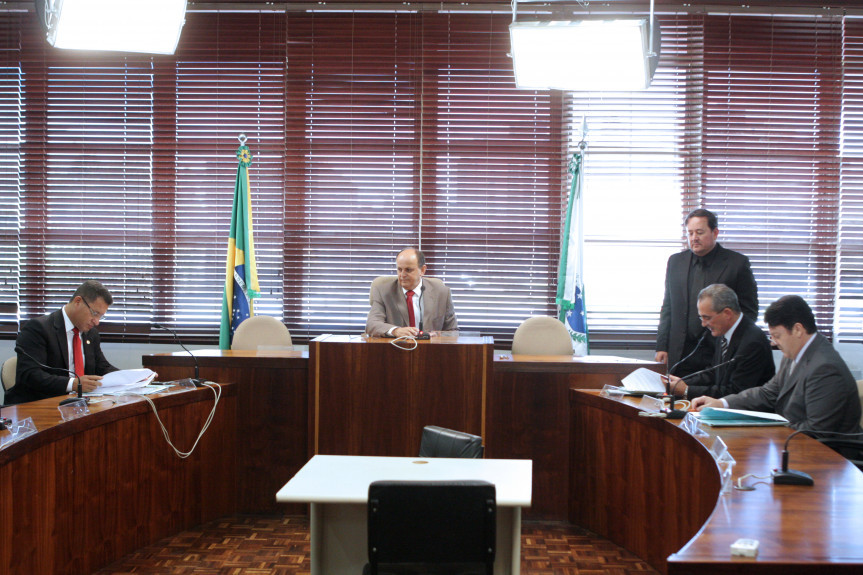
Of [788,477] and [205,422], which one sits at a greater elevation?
[788,477]

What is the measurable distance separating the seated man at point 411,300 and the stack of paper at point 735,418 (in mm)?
1979

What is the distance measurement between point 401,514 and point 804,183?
5444 millimetres

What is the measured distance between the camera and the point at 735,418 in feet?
10.5

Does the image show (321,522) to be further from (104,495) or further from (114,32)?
(114,32)

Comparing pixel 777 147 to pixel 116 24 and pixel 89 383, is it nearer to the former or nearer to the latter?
pixel 116 24

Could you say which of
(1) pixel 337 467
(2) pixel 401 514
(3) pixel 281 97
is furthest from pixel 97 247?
(2) pixel 401 514

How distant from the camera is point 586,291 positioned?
6.36 m

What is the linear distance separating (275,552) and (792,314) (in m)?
2.70

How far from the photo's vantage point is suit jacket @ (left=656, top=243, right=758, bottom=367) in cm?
474

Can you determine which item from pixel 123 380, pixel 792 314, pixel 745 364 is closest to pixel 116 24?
pixel 123 380

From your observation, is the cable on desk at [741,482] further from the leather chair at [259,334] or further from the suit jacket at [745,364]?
the leather chair at [259,334]

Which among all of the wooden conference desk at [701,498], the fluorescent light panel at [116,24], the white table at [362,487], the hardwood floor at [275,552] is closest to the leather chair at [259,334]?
the hardwood floor at [275,552]

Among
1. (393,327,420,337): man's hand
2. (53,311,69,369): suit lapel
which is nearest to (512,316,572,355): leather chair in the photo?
(393,327,420,337): man's hand

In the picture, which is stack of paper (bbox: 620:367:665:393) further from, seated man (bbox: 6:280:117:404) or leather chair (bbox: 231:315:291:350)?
seated man (bbox: 6:280:117:404)
